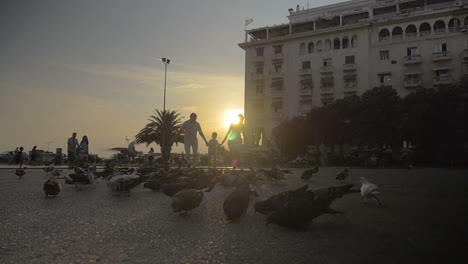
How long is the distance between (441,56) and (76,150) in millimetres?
51060

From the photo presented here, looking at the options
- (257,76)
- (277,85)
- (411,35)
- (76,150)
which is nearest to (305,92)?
(277,85)

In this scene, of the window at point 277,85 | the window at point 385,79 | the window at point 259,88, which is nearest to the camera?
the window at point 385,79

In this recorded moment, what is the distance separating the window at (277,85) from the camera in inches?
2450

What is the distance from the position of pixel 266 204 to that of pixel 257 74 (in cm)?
6179

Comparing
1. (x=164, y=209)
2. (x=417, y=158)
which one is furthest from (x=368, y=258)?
(x=417, y=158)

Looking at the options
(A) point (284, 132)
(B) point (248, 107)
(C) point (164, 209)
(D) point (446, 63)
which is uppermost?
(D) point (446, 63)

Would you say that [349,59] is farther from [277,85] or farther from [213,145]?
[213,145]

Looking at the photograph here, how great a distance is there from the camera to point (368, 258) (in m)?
2.34

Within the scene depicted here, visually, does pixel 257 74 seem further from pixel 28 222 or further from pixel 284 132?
pixel 28 222

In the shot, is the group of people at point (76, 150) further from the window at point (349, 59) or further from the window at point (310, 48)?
the window at point (310, 48)

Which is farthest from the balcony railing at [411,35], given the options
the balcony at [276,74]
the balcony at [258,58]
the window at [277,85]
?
the balcony at [258,58]

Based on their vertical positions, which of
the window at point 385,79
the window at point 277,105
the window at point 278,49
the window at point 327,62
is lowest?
the window at point 277,105

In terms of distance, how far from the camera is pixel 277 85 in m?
62.5

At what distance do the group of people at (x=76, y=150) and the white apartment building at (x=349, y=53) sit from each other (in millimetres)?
42135
